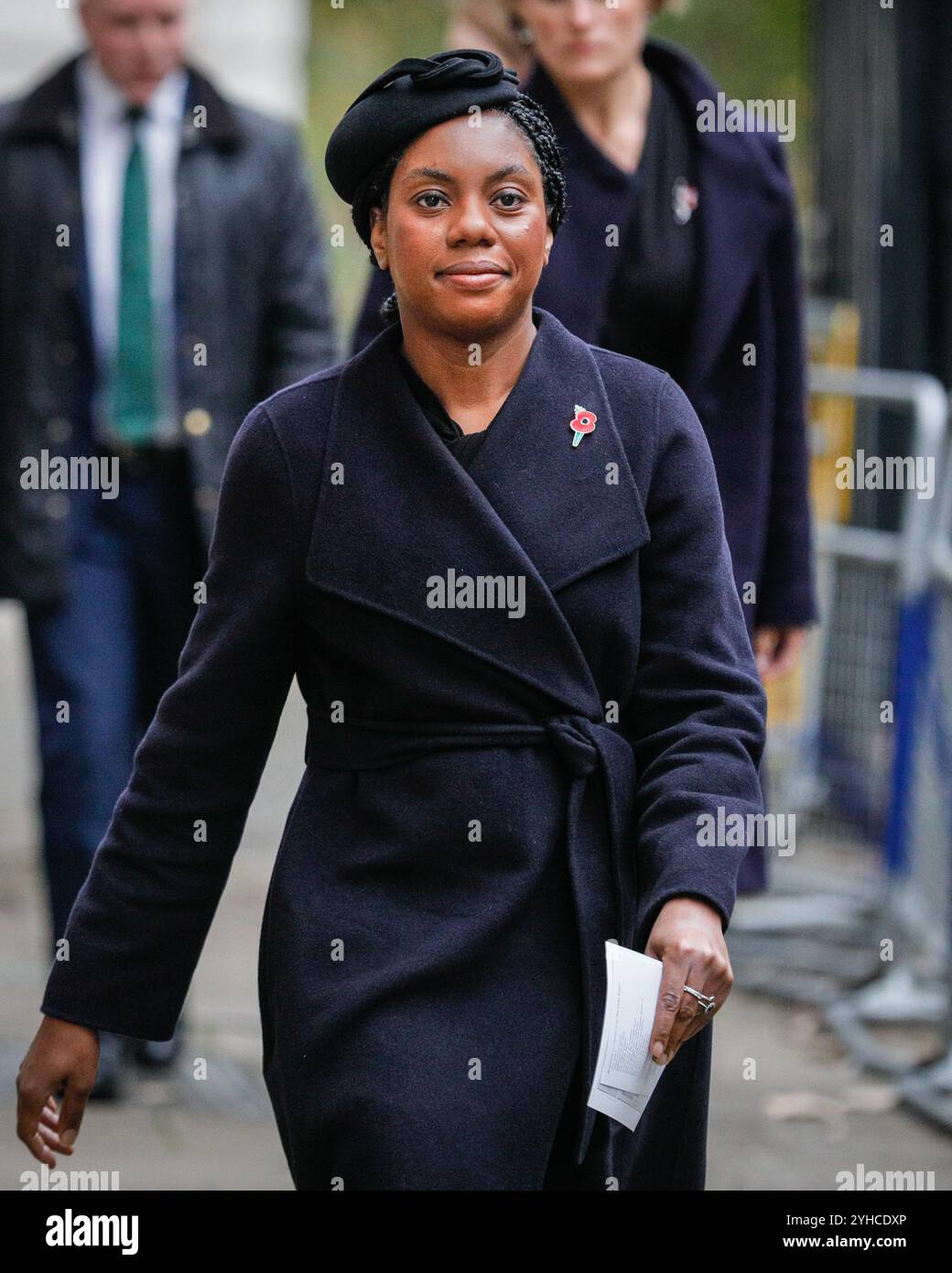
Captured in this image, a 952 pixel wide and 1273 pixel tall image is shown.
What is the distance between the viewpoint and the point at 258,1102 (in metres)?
5.56

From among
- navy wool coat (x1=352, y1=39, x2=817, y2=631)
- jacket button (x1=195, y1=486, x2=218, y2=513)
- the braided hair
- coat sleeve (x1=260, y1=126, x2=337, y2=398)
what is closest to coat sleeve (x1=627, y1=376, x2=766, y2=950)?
the braided hair

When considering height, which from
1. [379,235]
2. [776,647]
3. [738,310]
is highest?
[738,310]

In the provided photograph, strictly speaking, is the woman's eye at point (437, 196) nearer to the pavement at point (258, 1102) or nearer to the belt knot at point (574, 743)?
the belt knot at point (574, 743)

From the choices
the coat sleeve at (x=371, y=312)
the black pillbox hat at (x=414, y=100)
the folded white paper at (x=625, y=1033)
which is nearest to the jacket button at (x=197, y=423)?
the coat sleeve at (x=371, y=312)

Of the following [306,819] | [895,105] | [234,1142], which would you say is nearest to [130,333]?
[234,1142]

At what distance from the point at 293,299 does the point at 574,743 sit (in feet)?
10.1

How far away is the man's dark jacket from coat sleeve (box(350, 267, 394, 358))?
1304mm

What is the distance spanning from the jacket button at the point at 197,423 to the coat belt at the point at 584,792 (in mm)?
2651

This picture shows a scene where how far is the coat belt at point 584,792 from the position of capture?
3.04m

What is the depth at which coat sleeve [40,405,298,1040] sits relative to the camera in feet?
10.1

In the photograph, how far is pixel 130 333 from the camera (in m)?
5.70

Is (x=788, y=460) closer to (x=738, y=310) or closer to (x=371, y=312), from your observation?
(x=738, y=310)

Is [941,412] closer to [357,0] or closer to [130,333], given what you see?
[130,333]

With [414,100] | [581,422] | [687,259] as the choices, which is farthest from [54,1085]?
[687,259]
